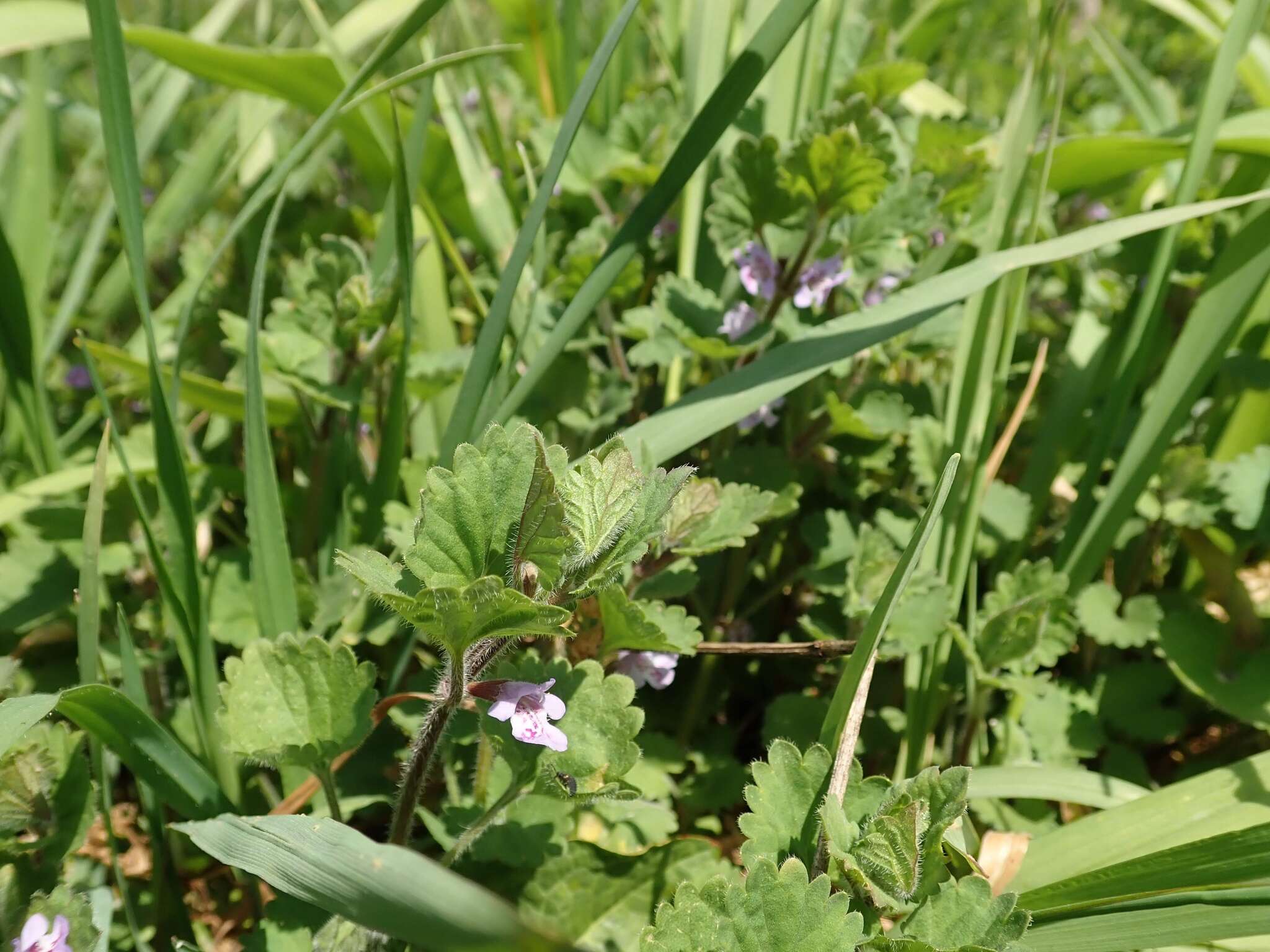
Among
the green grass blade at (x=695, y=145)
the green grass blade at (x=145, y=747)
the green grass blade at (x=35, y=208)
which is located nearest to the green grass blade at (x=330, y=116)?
the green grass blade at (x=695, y=145)

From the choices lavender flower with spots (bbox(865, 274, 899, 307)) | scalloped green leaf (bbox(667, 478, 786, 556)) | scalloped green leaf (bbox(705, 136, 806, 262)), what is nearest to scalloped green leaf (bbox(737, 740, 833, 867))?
scalloped green leaf (bbox(667, 478, 786, 556))

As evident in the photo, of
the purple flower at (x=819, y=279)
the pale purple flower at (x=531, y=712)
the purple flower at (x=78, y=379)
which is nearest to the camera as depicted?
the pale purple flower at (x=531, y=712)

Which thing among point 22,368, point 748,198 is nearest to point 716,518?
point 748,198

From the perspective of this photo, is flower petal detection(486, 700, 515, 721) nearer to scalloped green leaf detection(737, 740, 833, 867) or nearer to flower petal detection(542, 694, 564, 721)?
flower petal detection(542, 694, 564, 721)

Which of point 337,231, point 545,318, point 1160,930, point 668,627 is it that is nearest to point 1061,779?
point 1160,930

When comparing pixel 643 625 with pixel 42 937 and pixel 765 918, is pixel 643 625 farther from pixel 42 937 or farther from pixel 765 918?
pixel 42 937

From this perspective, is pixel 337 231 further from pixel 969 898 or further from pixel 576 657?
pixel 969 898

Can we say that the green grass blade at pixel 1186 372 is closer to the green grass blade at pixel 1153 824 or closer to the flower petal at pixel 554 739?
the green grass blade at pixel 1153 824
